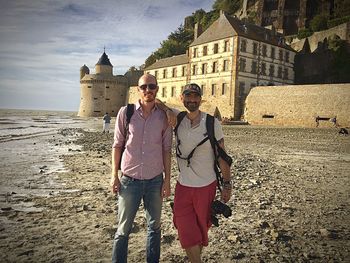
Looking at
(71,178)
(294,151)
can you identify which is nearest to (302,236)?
(71,178)

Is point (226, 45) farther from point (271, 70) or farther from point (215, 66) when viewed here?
point (271, 70)

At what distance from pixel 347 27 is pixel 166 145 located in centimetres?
4443

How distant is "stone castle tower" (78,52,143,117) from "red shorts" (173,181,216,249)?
58516 millimetres

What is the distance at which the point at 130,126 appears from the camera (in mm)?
3549

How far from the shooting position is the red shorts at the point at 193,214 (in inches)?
135

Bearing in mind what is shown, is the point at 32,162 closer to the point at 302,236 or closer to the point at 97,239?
the point at 97,239

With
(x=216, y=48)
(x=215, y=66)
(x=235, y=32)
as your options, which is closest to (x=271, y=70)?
(x=215, y=66)

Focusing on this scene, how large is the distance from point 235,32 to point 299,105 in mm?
12438

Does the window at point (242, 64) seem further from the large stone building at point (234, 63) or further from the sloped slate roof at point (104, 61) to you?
the sloped slate roof at point (104, 61)

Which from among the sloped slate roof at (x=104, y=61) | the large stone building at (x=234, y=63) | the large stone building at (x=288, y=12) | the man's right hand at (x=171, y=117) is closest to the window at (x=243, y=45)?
the large stone building at (x=234, y=63)

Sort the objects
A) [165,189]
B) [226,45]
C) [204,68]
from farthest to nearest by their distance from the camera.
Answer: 1. [204,68]
2. [226,45]
3. [165,189]

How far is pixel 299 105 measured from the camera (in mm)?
30203

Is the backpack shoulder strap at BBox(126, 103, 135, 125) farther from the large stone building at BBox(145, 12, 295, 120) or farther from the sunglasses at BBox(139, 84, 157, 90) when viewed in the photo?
the large stone building at BBox(145, 12, 295, 120)

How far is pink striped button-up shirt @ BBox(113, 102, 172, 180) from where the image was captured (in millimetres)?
3520
